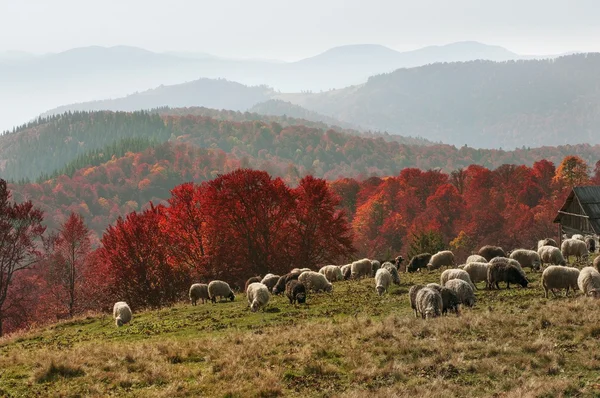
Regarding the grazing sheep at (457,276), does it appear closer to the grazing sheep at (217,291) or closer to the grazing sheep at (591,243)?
the grazing sheep at (217,291)

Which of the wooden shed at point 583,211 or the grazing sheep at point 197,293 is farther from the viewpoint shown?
the wooden shed at point 583,211

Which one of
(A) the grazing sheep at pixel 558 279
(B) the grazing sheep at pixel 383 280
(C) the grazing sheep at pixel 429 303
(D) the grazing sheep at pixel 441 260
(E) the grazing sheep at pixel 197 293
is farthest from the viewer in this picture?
(D) the grazing sheep at pixel 441 260

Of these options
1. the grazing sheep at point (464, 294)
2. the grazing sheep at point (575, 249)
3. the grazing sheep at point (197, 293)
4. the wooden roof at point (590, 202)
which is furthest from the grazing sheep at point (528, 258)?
Result: the grazing sheep at point (197, 293)

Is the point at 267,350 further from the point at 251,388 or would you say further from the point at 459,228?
the point at 459,228

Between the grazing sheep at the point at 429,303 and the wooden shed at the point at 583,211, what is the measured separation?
3160 cm

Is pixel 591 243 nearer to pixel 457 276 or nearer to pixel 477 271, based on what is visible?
pixel 477 271

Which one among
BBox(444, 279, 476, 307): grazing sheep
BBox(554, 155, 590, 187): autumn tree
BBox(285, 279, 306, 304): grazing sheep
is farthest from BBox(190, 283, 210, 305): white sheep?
BBox(554, 155, 590, 187): autumn tree

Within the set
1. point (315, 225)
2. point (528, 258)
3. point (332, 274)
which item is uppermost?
point (315, 225)

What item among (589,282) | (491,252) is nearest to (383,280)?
(589,282)

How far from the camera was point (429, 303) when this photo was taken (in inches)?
873

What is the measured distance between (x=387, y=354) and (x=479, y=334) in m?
3.80

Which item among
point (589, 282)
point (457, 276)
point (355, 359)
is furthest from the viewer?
point (457, 276)

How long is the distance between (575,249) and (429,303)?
897 inches

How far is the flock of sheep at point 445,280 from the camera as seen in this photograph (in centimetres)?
2330
